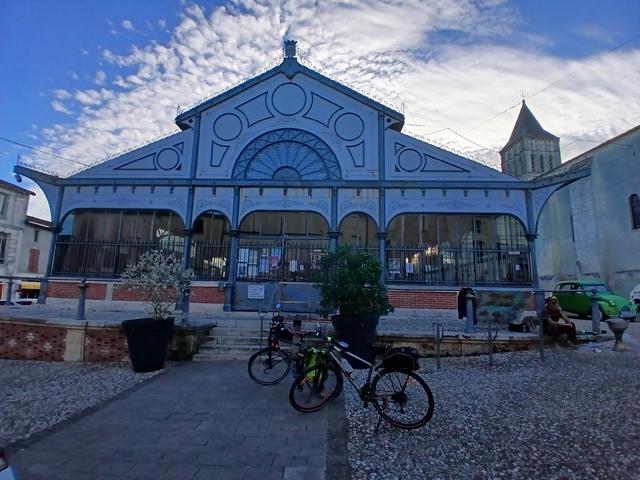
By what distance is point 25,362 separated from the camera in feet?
24.9

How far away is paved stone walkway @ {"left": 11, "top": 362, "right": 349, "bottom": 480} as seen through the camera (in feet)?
10.5

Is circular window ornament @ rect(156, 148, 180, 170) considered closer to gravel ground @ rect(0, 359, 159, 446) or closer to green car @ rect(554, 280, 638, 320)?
gravel ground @ rect(0, 359, 159, 446)

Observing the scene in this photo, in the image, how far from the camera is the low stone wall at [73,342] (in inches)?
299

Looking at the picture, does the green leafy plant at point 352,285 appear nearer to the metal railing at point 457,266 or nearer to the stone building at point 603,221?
the metal railing at point 457,266

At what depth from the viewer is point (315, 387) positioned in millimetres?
4875

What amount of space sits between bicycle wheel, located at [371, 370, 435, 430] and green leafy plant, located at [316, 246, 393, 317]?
2.48 meters

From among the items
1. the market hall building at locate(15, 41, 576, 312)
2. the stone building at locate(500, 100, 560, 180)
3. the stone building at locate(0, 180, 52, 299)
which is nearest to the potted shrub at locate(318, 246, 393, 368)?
the market hall building at locate(15, 41, 576, 312)

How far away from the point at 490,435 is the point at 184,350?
20.1 feet

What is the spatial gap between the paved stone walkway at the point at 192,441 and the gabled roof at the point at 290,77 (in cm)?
1227

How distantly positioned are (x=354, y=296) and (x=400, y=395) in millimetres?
2787

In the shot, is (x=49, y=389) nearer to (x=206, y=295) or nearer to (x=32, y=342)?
(x=32, y=342)

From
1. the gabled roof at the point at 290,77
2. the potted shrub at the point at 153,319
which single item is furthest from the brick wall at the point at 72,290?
the potted shrub at the point at 153,319

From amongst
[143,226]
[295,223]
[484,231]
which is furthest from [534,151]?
[143,226]

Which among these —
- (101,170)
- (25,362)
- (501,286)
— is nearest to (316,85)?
(101,170)
